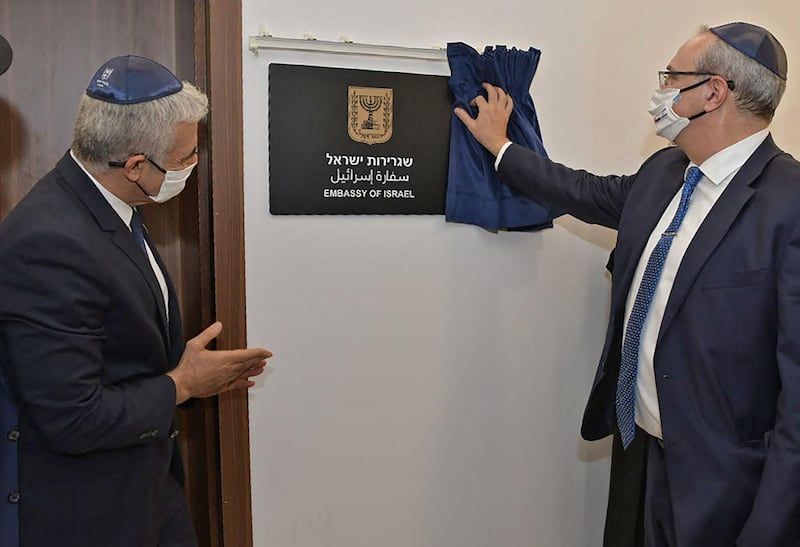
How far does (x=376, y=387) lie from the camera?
1804 millimetres

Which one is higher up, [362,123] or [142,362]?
[362,123]

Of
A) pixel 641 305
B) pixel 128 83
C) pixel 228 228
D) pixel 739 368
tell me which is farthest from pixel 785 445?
pixel 128 83

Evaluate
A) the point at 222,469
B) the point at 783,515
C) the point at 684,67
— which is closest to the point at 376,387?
the point at 222,469

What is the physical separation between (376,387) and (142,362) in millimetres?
688

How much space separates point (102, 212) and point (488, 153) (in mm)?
959

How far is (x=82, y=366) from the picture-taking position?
113 centimetres

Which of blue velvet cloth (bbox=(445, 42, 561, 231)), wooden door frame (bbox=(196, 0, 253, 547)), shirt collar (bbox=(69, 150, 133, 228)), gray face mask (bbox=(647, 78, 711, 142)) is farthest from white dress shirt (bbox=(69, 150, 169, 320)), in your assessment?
gray face mask (bbox=(647, 78, 711, 142))

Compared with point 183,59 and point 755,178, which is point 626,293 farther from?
point 183,59

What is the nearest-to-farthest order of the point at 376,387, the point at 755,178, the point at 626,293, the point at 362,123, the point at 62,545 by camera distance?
the point at 62,545 < the point at 755,178 < the point at 626,293 < the point at 362,123 < the point at 376,387

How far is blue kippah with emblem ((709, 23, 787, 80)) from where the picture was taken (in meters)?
1.44

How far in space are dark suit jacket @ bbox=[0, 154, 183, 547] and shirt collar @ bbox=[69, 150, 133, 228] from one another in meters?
0.01

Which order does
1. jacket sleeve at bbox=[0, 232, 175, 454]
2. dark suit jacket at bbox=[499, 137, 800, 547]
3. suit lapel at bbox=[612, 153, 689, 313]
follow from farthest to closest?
suit lapel at bbox=[612, 153, 689, 313]
dark suit jacket at bbox=[499, 137, 800, 547]
jacket sleeve at bbox=[0, 232, 175, 454]

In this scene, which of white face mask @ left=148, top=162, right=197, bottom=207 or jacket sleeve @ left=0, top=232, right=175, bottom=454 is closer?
jacket sleeve @ left=0, top=232, right=175, bottom=454

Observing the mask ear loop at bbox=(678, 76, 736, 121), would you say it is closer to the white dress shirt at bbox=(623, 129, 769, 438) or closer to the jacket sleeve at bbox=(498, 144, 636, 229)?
the white dress shirt at bbox=(623, 129, 769, 438)
